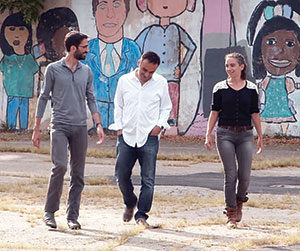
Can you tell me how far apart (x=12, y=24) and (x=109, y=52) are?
3047mm

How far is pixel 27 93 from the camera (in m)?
24.8

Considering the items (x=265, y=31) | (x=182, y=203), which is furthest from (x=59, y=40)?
(x=182, y=203)

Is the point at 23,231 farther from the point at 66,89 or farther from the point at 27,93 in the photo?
the point at 27,93

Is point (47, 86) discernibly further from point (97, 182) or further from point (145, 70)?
point (97, 182)

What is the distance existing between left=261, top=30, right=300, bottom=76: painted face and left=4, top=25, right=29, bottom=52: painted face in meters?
6.68

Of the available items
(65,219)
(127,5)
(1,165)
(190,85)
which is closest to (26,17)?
(127,5)

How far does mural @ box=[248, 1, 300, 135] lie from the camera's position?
21328mm

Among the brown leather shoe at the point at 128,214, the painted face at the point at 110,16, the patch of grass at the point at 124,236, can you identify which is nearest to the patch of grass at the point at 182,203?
the brown leather shoe at the point at 128,214

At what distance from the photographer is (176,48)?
22844 millimetres

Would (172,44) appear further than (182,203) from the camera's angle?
Yes

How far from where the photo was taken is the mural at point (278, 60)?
70.0 ft

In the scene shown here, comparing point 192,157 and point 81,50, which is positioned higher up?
point 81,50

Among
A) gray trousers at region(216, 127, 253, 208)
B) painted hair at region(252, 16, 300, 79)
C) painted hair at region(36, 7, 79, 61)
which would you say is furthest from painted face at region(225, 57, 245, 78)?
painted hair at region(36, 7, 79, 61)

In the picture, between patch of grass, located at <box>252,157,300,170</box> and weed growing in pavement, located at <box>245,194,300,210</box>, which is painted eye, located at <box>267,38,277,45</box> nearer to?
patch of grass, located at <box>252,157,300,170</box>
